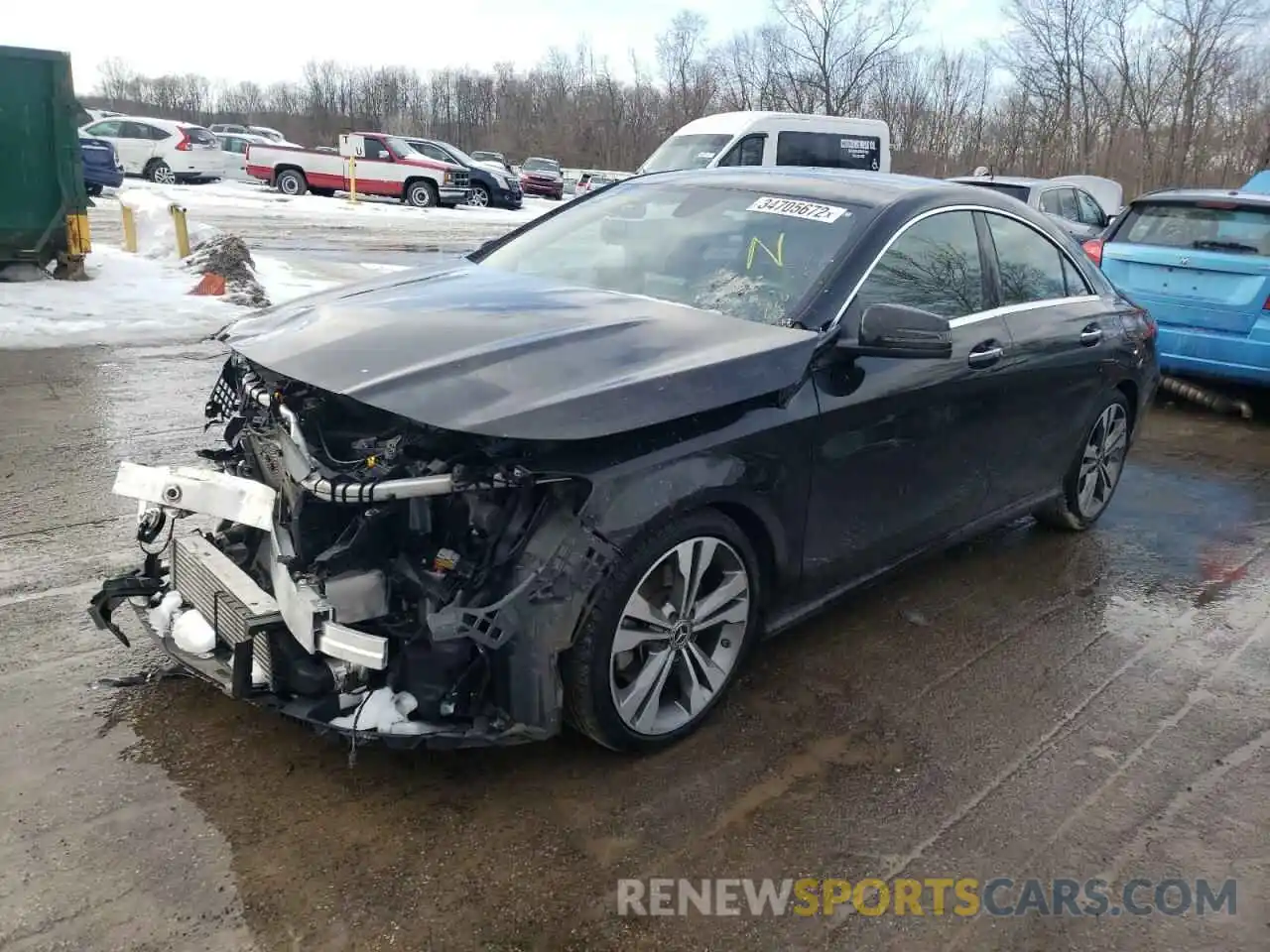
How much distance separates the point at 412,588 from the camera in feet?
9.16

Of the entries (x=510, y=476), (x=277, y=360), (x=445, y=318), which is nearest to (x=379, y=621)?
(x=510, y=476)

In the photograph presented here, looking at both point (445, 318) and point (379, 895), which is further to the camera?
point (445, 318)

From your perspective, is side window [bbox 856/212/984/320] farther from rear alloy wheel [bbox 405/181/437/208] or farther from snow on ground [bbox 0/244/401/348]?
rear alloy wheel [bbox 405/181/437/208]

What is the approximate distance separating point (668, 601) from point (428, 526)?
0.77m

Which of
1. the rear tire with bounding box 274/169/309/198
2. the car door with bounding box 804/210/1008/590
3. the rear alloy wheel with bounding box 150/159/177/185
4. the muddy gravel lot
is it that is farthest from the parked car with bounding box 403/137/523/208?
the car door with bounding box 804/210/1008/590

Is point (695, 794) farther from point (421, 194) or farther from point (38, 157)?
point (421, 194)

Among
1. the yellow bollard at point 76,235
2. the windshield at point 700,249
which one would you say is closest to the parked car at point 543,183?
the yellow bollard at point 76,235

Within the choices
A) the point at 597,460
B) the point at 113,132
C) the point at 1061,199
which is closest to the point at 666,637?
the point at 597,460

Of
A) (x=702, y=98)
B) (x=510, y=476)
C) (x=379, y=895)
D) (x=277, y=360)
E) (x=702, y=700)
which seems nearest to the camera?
(x=379, y=895)

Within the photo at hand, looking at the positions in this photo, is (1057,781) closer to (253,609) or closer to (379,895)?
(379,895)

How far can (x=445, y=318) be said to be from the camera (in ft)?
10.8

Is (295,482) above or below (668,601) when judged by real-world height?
above

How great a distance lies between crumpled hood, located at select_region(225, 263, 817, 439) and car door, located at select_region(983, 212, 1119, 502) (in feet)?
4.89

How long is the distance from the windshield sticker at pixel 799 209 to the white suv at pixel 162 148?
28.8m
